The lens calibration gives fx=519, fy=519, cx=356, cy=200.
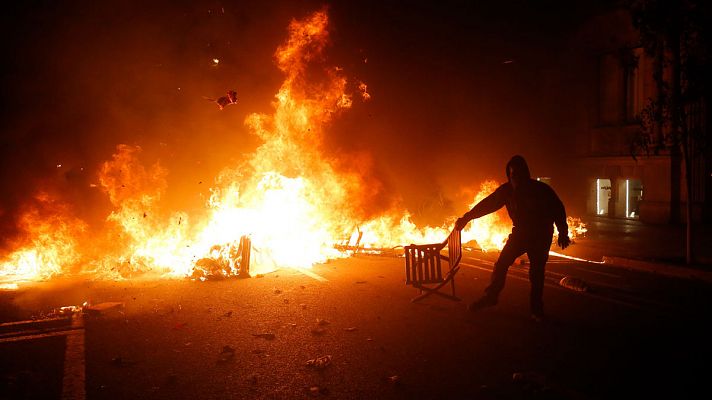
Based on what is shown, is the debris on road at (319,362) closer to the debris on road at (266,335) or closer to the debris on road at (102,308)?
the debris on road at (266,335)

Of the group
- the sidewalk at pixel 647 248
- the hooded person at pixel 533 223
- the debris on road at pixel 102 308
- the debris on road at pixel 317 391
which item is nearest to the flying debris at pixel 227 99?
the debris on road at pixel 102 308

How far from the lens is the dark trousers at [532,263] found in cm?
668

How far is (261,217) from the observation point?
1241 cm

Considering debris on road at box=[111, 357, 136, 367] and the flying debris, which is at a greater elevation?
the flying debris

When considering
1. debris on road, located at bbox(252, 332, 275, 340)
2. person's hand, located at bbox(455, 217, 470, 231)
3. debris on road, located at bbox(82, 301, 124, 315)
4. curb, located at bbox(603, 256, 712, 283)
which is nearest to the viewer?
debris on road, located at bbox(252, 332, 275, 340)

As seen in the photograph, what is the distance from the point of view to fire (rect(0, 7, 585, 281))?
11.1m

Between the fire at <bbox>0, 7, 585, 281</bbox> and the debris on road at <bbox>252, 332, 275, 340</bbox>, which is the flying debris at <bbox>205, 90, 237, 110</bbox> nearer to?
the fire at <bbox>0, 7, 585, 281</bbox>

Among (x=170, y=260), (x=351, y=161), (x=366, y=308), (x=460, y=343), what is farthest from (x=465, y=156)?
(x=460, y=343)

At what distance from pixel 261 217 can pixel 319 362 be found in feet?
24.8

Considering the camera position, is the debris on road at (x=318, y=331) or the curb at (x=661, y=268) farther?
the curb at (x=661, y=268)

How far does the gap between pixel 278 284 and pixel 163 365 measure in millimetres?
4234

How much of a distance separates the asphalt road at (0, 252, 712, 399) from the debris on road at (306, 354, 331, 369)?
0.05 feet

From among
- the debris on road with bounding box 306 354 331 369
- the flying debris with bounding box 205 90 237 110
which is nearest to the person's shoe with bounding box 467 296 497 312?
the debris on road with bounding box 306 354 331 369

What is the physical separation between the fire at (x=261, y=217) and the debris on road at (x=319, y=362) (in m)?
5.57
